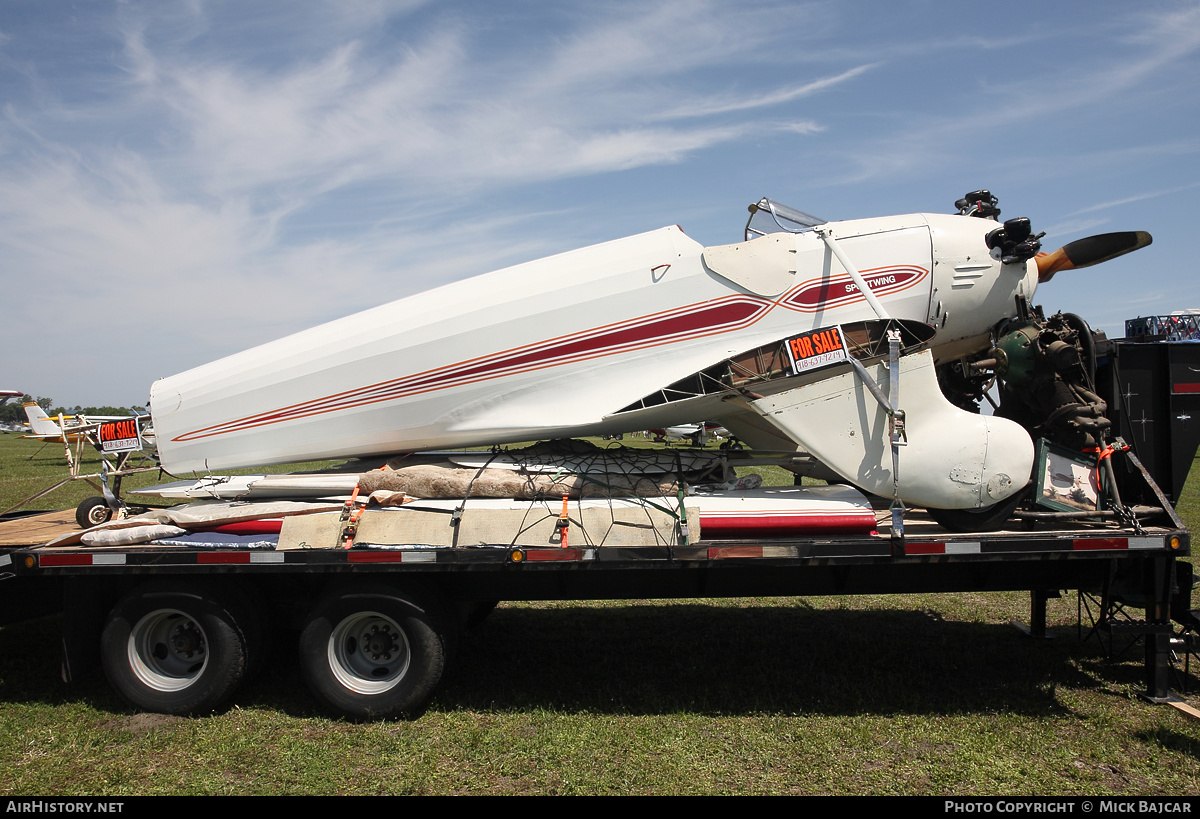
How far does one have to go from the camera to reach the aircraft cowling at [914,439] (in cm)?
Result: 510

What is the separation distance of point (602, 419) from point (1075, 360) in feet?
11.0

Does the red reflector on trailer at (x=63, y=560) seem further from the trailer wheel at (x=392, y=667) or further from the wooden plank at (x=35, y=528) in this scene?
the trailer wheel at (x=392, y=667)

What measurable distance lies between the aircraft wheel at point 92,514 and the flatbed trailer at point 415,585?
2.26 ft

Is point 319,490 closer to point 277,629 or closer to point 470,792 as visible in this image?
point 277,629

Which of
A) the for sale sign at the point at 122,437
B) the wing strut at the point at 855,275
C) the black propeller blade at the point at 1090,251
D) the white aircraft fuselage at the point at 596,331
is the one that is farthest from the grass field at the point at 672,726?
the black propeller blade at the point at 1090,251

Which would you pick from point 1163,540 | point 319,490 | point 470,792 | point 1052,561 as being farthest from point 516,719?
point 1163,540

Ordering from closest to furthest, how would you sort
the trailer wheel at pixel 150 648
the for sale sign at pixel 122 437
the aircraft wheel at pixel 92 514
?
the trailer wheel at pixel 150 648
the aircraft wheel at pixel 92 514
the for sale sign at pixel 122 437

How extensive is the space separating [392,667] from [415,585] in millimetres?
618

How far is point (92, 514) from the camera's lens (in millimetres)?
5926

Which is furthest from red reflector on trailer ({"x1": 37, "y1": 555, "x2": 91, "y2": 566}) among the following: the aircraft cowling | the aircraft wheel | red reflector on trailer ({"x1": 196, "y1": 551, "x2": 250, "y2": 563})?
the aircraft cowling

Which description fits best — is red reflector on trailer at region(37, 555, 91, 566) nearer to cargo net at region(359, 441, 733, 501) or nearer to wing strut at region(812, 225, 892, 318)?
cargo net at region(359, 441, 733, 501)

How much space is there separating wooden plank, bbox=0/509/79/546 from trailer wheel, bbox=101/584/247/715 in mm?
899

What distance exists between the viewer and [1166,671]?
5.14 m

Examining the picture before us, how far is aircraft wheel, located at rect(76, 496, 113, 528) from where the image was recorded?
5.93 m
